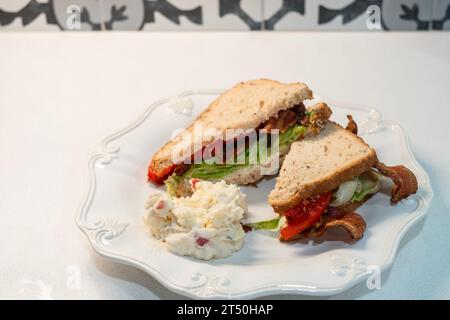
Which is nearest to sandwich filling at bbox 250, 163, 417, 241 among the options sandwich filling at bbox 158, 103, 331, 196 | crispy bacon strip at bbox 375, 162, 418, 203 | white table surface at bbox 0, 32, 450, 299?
crispy bacon strip at bbox 375, 162, 418, 203

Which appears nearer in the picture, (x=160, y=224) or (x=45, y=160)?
(x=160, y=224)

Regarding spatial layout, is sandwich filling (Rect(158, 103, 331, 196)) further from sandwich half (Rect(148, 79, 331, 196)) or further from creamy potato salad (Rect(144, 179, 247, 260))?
creamy potato salad (Rect(144, 179, 247, 260))

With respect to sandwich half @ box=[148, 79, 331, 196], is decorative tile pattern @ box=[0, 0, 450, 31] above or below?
above

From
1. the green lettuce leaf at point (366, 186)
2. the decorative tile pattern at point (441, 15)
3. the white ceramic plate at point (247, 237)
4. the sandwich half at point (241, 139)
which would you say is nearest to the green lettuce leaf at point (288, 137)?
the sandwich half at point (241, 139)

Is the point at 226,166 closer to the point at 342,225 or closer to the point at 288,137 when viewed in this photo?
the point at 288,137

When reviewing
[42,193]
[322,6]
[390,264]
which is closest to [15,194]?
[42,193]

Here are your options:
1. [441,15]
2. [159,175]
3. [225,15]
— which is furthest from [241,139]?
[441,15]
